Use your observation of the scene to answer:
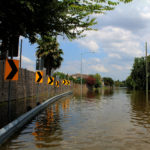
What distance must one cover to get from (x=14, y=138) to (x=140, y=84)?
2759 inches

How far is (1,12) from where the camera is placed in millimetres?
7211

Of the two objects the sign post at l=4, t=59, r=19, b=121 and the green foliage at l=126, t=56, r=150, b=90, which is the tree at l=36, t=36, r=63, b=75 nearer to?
the green foliage at l=126, t=56, r=150, b=90

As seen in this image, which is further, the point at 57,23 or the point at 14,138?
the point at 57,23

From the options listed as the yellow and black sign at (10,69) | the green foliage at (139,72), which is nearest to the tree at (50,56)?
the green foliage at (139,72)

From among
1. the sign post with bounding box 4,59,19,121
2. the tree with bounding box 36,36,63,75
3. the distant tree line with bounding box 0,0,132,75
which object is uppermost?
the tree with bounding box 36,36,63,75

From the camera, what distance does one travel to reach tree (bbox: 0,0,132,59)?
25.2 feet

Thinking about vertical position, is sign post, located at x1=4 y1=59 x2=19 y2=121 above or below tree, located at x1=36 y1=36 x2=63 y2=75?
below

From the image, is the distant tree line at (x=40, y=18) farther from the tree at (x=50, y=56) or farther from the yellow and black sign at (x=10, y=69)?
the tree at (x=50, y=56)

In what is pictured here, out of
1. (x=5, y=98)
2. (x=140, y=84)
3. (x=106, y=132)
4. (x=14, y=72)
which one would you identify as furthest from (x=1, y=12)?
(x=140, y=84)

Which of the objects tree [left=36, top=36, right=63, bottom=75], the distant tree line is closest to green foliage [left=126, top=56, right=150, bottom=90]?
tree [left=36, top=36, right=63, bottom=75]

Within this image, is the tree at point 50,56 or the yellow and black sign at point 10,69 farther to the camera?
the tree at point 50,56

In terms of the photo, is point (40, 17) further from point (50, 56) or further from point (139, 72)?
point (139, 72)

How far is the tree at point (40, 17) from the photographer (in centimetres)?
769

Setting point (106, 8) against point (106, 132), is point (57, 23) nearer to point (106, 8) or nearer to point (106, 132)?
point (106, 8)
